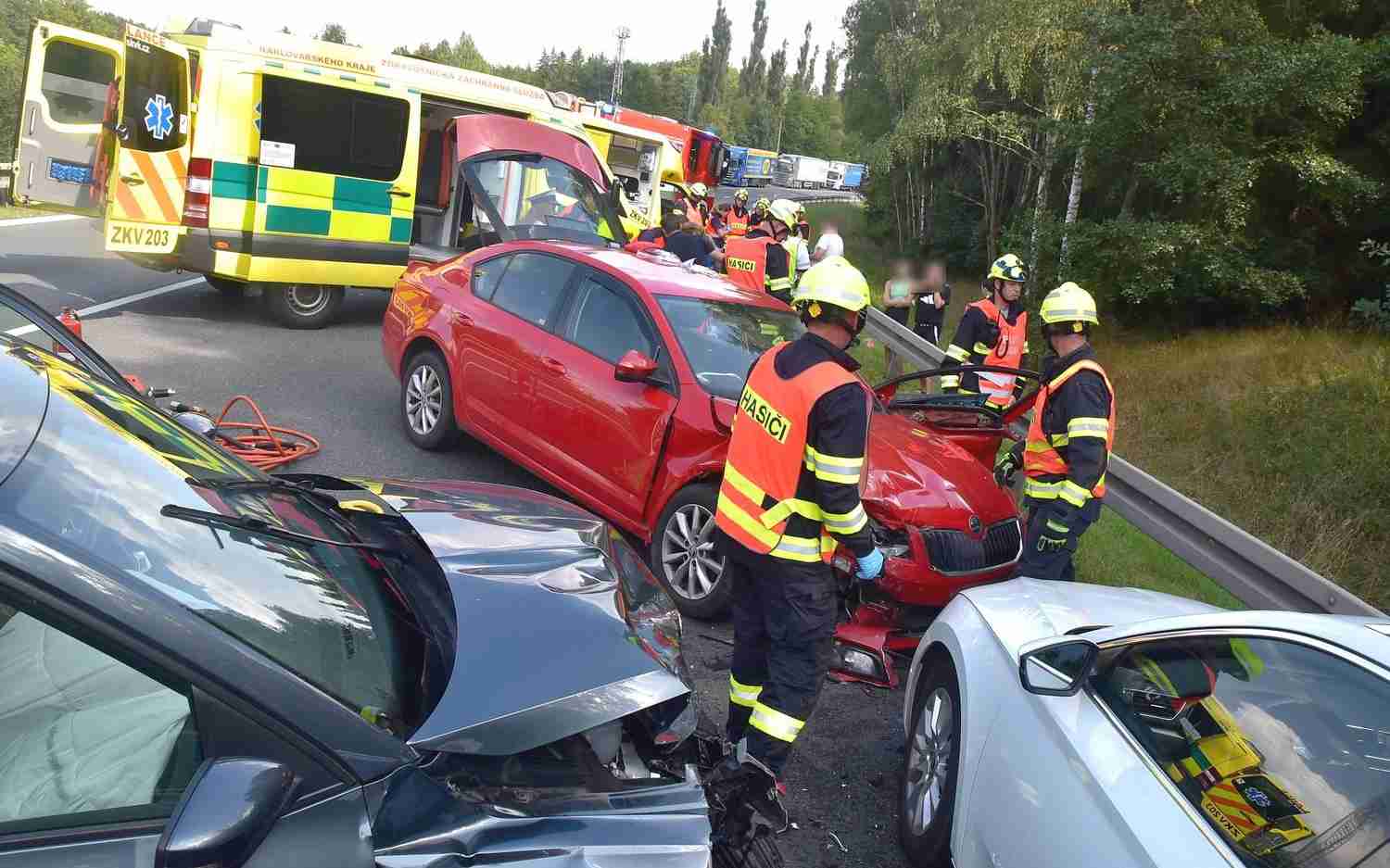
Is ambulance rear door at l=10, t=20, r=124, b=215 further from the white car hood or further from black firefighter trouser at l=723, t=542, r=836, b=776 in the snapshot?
the white car hood

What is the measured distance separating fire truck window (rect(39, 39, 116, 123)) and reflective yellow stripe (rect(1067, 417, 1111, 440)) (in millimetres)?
9682

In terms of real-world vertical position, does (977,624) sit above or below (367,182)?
below

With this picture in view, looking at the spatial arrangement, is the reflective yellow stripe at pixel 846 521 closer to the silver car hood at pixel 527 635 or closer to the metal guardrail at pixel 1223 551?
the silver car hood at pixel 527 635

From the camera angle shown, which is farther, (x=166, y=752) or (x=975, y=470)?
(x=975, y=470)

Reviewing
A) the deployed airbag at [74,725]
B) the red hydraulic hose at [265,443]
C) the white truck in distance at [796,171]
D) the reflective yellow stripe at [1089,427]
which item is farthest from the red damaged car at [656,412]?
the white truck in distance at [796,171]

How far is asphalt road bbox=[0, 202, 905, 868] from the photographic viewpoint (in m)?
3.84

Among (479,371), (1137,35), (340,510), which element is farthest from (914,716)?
(1137,35)

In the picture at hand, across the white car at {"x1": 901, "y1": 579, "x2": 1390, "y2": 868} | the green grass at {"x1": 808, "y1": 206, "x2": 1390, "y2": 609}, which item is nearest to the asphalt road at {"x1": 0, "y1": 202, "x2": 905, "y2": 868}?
the white car at {"x1": 901, "y1": 579, "x2": 1390, "y2": 868}

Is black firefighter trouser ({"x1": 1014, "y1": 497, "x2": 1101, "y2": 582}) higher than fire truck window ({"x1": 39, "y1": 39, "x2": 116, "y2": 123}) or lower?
lower

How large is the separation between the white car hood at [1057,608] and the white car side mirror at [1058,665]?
0.19m

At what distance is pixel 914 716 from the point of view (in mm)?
3762

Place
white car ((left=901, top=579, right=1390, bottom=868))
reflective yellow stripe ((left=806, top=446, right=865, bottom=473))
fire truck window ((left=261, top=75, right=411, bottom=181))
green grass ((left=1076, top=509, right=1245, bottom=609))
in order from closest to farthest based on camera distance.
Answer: white car ((left=901, top=579, right=1390, bottom=868)), reflective yellow stripe ((left=806, top=446, right=865, bottom=473)), green grass ((left=1076, top=509, right=1245, bottom=609)), fire truck window ((left=261, top=75, right=411, bottom=181))

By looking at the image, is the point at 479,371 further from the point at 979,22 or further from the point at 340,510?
the point at 979,22

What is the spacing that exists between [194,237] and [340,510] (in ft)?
25.8
